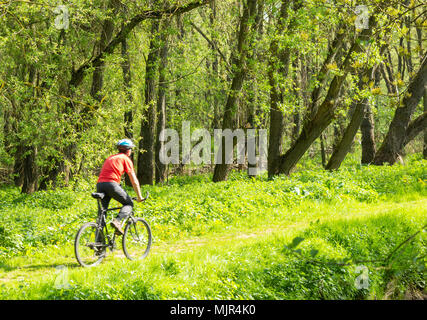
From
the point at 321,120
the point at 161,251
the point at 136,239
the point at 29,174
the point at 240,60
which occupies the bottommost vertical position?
the point at 161,251

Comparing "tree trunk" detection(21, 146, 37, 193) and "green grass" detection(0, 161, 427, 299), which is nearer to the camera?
"green grass" detection(0, 161, 427, 299)

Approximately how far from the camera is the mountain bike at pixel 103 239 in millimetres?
7783

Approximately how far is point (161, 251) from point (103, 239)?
5.30 ft

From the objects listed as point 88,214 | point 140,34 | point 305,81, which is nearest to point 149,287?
point 88,214

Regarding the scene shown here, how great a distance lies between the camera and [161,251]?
30.8 ft

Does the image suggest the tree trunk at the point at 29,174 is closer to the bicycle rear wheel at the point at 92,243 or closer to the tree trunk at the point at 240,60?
the tree trunk at the point at 240,60

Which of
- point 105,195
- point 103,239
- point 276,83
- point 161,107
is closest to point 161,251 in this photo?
point 103,239

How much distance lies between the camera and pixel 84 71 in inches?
586

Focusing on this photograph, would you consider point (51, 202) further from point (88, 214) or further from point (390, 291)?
point (390, 291)

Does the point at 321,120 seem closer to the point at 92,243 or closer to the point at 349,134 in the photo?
the point at 349,134

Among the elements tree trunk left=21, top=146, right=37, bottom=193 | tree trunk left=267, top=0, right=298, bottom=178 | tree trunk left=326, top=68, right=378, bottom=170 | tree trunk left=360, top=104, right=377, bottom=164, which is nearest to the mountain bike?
tree trunk left=267, top=0, right=298, bottom=178

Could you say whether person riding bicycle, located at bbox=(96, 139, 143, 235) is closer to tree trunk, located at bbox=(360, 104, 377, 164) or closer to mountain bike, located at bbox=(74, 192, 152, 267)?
mountain bike, located at bbox=(74, 192, 152, 267)

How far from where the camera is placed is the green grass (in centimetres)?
656
